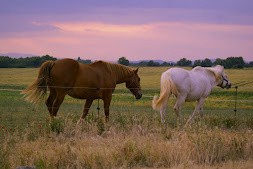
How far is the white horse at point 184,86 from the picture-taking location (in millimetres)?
12344

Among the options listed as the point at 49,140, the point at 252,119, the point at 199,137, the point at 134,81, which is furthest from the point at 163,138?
the point at 134,81

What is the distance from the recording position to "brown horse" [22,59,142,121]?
36.7 ft

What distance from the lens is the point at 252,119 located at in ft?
36.3

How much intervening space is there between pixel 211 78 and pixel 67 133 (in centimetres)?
623

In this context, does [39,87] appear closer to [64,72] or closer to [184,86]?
[64,72]

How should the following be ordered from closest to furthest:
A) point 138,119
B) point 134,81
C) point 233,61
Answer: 1. point 138,119
2. point 134,81
3. point 233,61

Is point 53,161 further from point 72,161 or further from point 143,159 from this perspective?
point 143,159

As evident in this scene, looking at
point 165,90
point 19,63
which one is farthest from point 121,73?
point 19,63

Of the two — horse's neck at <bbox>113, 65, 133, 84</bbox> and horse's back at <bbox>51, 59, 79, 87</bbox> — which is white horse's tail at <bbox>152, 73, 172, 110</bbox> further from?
horse's back at <bbox>51, 59, 79, 87</bbox>

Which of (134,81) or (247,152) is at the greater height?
(134,81)

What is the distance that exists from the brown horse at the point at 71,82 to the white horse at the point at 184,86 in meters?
1.42

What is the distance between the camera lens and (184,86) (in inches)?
495

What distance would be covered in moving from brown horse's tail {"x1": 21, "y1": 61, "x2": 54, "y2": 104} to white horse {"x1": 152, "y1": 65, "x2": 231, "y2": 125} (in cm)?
315

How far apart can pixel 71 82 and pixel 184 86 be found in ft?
10.6
